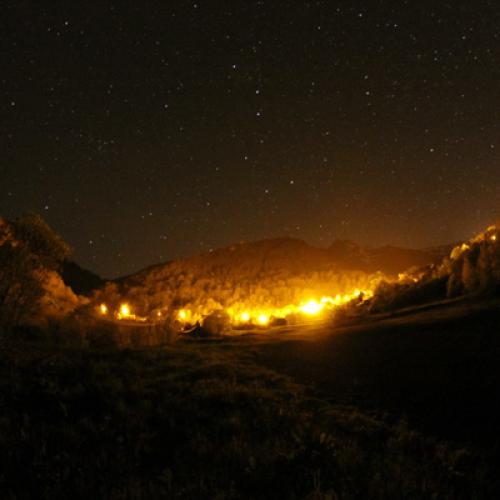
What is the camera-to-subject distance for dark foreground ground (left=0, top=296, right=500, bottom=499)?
483cm

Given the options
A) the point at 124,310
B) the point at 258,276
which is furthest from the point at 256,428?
the point at 258,276

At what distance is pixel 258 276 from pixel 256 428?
8774 centimetres

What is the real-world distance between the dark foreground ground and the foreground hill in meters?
48.5

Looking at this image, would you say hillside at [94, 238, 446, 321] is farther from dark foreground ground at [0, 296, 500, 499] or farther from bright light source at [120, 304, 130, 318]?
dark foreground ground at [0, 296, 500, 499]

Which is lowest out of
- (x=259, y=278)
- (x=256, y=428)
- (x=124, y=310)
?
(x=124, y=310)

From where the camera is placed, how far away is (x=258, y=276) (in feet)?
313

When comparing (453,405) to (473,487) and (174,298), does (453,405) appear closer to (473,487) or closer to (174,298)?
(473,487)

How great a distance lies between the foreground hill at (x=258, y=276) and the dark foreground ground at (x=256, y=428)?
48.5m

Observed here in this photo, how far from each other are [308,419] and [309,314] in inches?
1577

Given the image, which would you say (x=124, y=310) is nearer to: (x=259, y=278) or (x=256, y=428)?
(x=259, y=278)

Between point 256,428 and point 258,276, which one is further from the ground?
point 258,276

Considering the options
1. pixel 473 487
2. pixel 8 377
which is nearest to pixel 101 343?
pixel 8 377

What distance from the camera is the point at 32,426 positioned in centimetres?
690

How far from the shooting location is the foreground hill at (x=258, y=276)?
243ft
